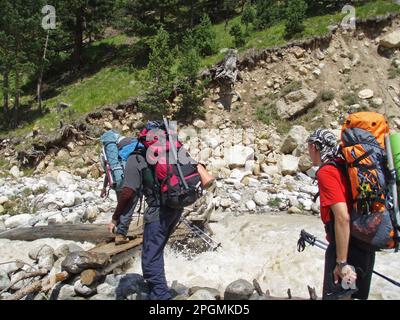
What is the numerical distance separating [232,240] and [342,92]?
1035 cm

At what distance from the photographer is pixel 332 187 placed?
3303 millimetres

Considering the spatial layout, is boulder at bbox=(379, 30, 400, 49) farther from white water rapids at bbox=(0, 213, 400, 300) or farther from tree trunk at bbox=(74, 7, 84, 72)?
tree trunk at bbox=(74, 7, 84, 72)

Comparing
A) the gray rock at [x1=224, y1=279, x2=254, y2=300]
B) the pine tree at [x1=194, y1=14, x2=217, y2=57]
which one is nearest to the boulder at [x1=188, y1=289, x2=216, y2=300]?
the gray rock at [x1=224, y1=279, x2=254, y2=300]

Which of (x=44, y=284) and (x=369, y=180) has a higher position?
(x=369, y=180)

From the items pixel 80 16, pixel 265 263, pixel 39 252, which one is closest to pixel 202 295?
pixel 265 263

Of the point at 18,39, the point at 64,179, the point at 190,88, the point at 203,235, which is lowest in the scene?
the point at 203,235

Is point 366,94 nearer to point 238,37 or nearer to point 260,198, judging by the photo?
point 238,37

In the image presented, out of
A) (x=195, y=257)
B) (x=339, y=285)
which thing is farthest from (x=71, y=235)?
(x=339, y=285)

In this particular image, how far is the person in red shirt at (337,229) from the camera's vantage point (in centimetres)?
327

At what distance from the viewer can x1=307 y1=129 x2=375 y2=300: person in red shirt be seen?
129 inches

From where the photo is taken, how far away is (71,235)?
27.9ft

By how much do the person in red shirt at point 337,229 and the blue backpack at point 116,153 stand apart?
3388mm

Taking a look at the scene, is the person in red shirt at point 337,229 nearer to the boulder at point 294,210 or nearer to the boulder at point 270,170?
the boulder at point 294,210

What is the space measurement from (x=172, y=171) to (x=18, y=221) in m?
7.59
